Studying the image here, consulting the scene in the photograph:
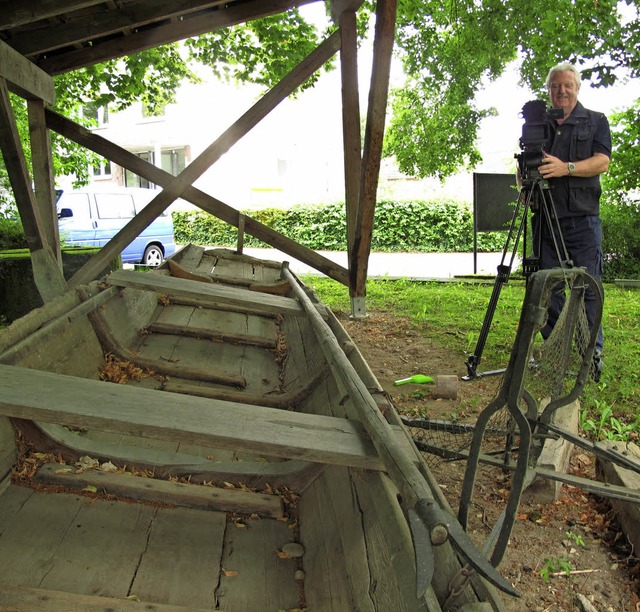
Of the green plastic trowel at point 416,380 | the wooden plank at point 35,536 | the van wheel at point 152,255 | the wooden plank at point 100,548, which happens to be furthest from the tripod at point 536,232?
the van wheel at point 152,255

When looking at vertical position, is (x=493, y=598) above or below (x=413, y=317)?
above

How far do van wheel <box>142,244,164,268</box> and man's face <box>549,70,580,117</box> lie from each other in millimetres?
11139

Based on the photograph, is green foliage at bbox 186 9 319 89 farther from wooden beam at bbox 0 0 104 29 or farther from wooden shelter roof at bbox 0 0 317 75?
wooden beam at bbox 0 0 104 29

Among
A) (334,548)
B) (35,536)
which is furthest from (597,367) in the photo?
(35,536)

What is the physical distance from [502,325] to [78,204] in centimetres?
1001

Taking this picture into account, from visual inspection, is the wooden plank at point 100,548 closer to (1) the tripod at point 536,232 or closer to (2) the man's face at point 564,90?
(1) the tripod at point 536,232

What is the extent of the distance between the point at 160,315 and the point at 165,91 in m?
7.62

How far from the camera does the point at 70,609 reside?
1490 millimetres

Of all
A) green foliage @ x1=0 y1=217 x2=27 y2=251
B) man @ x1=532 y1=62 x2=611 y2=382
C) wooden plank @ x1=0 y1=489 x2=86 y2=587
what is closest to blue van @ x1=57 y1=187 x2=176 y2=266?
green foliage @ x1=0 y1=217 x2=27 y2=251

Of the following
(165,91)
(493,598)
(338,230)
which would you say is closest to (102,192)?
(165,91)

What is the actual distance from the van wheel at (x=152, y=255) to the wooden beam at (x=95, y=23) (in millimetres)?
9396

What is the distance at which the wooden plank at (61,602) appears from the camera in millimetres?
1474

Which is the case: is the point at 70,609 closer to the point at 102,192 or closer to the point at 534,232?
the point at 534,232

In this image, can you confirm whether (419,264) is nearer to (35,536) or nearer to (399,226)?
(399,226)
